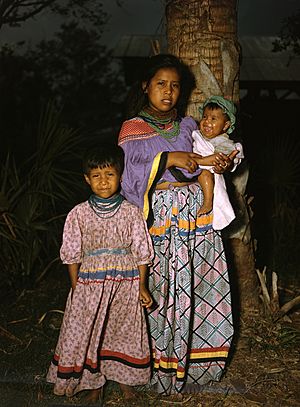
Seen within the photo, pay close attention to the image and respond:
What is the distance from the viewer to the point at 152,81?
318 cm

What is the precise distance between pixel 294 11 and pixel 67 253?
13.7ft

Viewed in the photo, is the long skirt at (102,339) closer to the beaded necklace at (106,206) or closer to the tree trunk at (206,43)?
the beaded necklace at (106,206)

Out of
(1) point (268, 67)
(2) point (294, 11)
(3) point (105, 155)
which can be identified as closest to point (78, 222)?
(3) point (105, 155)

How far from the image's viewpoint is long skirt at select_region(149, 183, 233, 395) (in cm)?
332

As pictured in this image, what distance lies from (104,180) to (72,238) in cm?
38

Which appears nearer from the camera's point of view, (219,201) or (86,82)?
(219,201)

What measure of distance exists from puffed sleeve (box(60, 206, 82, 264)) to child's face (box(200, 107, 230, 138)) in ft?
2.80

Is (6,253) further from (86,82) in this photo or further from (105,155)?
(86,82)

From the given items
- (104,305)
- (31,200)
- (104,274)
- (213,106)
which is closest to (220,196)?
(213,106)

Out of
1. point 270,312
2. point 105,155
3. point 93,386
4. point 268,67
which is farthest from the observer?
point 268,67

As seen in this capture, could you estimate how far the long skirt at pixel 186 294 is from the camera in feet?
10.9

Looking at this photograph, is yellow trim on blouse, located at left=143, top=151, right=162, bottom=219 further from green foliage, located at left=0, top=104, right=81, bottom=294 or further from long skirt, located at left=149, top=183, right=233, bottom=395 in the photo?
green foliage, located at left=0, top=104, right=81, bottom=294

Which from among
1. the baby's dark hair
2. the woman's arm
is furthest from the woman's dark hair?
the woman's arm

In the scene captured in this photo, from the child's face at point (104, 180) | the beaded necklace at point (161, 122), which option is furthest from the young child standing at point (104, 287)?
the beaded necklace at point (161, 122)
